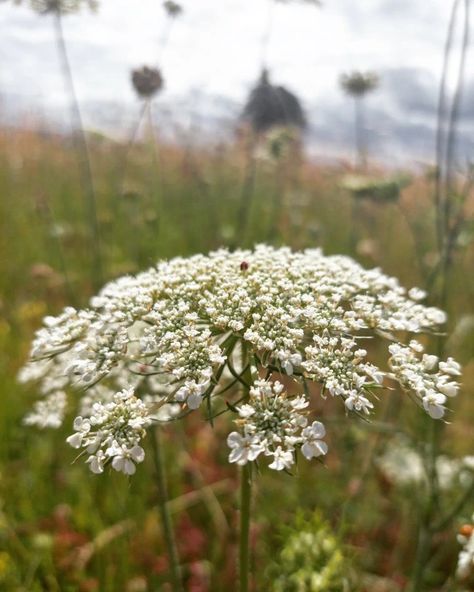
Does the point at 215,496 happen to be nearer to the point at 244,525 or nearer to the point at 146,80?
the point at 244,525

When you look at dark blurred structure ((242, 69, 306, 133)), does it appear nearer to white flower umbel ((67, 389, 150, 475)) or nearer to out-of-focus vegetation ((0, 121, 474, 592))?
out-of-focus vegetation ((0, 121, 474, 592))

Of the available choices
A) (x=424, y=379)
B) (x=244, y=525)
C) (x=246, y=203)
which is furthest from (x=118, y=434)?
(x=246, y=203)

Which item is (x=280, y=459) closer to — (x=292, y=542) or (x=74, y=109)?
(x=292, y=542)

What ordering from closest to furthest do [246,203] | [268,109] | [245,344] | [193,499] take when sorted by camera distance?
1. [245,344]
2. [193,499]
3. [246,203]
4. [268,109]

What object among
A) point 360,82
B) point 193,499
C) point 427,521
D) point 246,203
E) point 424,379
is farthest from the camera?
point 246,203

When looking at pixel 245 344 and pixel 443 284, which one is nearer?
pixel 245 344
